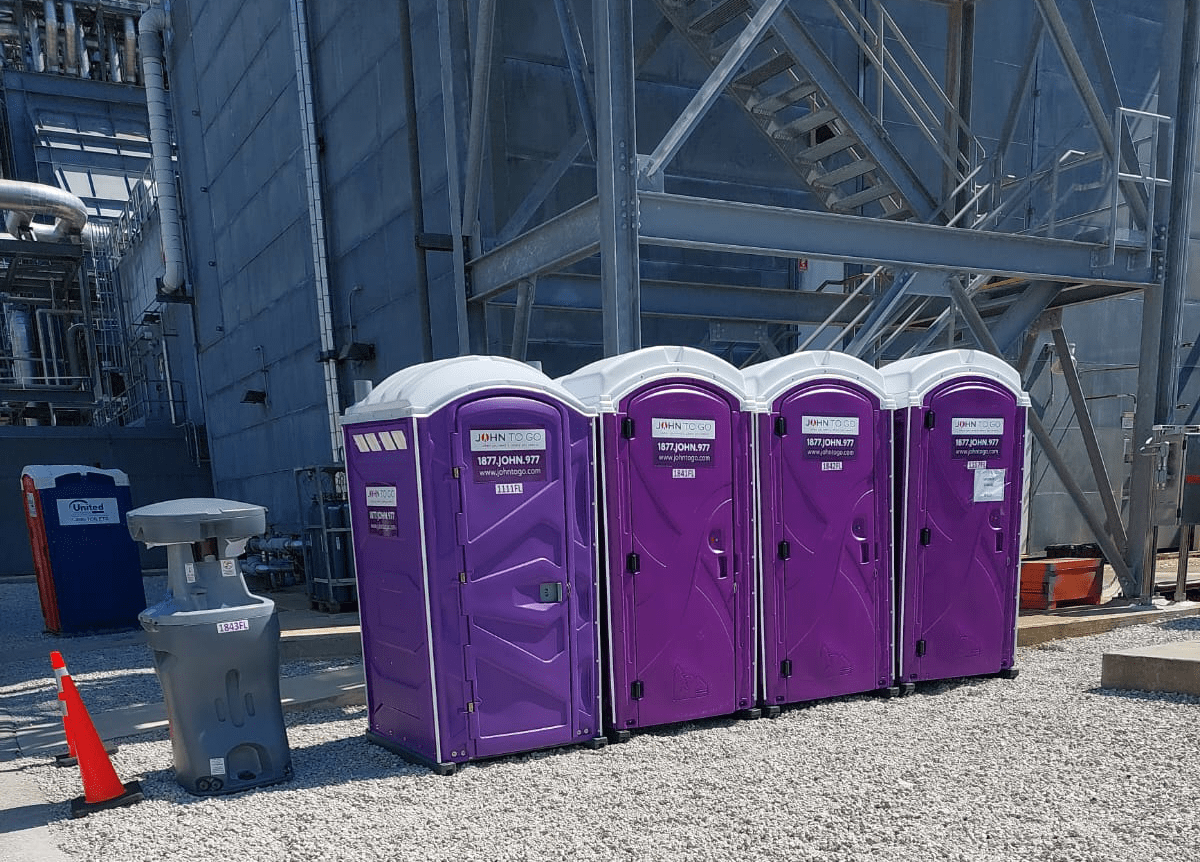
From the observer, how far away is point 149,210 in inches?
804

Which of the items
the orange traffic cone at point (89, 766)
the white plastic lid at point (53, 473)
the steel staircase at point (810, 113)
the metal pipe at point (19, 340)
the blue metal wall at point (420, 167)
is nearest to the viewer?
the orange traffic cone at point (89, 766)

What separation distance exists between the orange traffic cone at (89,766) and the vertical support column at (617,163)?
379cm

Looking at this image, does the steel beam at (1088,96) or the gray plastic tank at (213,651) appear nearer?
the gray plastic tank at (213,651)

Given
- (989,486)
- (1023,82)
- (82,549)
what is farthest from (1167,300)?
(82,549)

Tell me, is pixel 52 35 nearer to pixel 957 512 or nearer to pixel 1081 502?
pixel 957 512

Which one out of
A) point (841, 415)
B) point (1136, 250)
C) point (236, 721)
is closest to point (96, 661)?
point (236, 721)

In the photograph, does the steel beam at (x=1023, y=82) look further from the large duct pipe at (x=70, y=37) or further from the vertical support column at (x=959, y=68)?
the large duct pipe at (x=70, y=37)

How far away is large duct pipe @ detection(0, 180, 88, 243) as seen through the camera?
19.1 meters

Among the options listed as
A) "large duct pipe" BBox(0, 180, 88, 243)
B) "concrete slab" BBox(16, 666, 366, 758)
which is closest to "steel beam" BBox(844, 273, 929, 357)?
"concrete slab" BBox(16, 666, 366, 758)

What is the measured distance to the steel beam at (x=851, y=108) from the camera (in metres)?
7.33

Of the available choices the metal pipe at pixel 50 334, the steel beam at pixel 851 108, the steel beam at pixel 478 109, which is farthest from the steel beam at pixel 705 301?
the metal pipe at pixel 50 334

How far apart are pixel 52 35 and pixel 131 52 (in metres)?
2.04

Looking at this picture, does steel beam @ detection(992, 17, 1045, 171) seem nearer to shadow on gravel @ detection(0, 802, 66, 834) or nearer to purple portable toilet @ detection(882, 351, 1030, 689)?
purple portable toilet @ detection(882, 351, 1030, 689)

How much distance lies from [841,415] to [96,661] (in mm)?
7362
